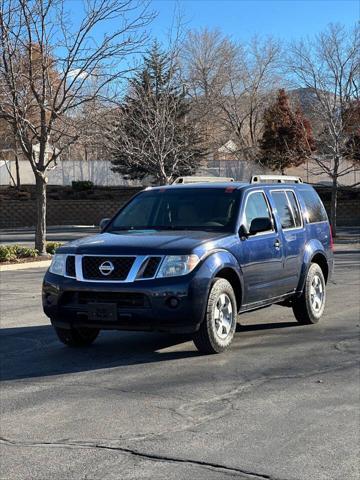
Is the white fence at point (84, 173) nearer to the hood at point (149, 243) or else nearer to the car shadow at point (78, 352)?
the car shadow at point (78, 352)

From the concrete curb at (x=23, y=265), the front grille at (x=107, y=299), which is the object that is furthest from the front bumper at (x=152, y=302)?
the concrete curb at (x=23, y=265)

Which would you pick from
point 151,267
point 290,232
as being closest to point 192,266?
point 151,267

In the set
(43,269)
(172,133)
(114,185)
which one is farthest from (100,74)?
(114,185)

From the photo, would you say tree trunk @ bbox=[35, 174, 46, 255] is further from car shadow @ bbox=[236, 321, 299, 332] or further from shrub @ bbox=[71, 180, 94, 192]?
shrub @ bbox=[71, 180, 94, 192]

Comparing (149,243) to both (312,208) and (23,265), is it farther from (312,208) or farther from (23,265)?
(23,265)

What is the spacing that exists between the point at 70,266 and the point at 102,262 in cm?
43

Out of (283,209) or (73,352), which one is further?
(283,209)

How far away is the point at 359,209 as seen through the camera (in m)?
34.8

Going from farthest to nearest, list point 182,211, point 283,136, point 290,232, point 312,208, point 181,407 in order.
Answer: point 283,136 < point 312,208 < point 290,232 < point 182,211 < point 181,407

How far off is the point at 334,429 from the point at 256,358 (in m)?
2.21

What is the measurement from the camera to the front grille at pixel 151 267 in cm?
667

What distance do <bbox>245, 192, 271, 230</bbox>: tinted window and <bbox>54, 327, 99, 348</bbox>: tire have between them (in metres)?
2.23

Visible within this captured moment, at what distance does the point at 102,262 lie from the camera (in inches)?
269

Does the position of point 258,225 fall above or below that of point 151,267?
A: above
